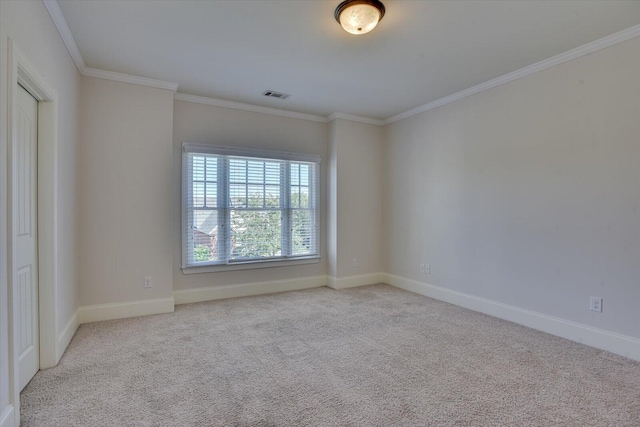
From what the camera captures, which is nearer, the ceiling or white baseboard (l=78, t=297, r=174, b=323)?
the ceiling

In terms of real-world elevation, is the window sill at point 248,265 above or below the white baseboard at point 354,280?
above

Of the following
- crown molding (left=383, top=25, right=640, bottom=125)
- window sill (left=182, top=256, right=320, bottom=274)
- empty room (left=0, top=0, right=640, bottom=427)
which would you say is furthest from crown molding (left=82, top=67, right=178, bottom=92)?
crown molding (left=383, top=25, right=640, bottom=125)

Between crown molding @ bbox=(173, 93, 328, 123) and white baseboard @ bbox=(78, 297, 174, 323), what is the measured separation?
2.51 metres

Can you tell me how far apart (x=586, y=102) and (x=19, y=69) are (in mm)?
4331

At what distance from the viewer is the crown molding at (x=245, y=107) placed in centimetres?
423

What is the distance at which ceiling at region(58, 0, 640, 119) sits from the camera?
7.96ft

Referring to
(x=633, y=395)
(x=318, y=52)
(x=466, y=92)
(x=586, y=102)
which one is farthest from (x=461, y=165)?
(x=633, y=395)

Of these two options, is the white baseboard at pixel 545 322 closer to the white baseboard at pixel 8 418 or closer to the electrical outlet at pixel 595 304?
the electrical outlet at pixel 595 304

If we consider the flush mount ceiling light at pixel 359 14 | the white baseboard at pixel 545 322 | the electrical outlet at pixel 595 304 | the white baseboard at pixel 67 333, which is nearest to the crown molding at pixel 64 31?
the flush mount ceiling light at pixel 359 14

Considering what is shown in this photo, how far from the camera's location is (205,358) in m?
2.67

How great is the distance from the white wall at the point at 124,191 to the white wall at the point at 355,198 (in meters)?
2.32

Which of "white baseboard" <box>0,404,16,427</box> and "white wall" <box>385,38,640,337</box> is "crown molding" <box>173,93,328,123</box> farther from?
"white baseboard" <box>0,404,16,427</box>

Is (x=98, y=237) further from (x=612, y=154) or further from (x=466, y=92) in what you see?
(x=612, y=154)

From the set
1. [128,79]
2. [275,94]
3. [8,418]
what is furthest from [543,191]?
[128,79]
